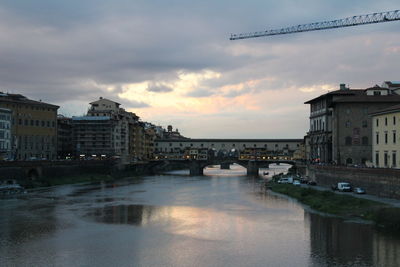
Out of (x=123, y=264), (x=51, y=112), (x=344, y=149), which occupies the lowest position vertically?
(x=123, y=264)

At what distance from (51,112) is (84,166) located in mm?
18978

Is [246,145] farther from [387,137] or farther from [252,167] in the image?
[387,137]

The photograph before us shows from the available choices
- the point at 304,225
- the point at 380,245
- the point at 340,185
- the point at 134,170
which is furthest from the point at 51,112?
the point at 380,245

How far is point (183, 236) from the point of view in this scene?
125ft

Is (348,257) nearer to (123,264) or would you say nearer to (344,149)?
(123,264)

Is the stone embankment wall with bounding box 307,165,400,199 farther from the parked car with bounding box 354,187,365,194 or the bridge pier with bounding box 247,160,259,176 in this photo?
the bridge pier with bounding box 247,160,259,176

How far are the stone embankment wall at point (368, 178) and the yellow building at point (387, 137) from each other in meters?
4.45

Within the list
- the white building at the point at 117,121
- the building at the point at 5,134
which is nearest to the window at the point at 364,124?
the building at the point at 5,134

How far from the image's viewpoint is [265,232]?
128ft

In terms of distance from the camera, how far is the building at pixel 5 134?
303ft

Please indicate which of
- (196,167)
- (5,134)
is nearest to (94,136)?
(196,167)

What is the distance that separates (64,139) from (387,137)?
94.9 metres

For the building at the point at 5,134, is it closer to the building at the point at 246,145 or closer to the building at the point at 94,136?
the building at the point at 94,136

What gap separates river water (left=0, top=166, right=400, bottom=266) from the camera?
30.7m
